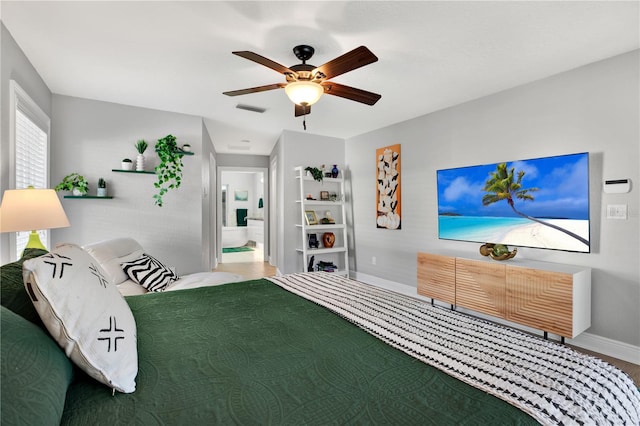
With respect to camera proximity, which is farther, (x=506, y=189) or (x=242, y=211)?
(x=242, y=211)

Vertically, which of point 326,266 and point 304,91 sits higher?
point 304,91

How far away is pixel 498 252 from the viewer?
3.19 meters

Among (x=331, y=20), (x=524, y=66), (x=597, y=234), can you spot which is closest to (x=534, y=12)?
(x=524, y=66)

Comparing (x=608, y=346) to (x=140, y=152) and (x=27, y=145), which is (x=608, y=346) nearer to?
(x=140, y=152)

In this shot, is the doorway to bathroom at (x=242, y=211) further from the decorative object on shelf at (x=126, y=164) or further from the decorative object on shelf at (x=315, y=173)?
the decorative object on shelf at (x=126, y=164)

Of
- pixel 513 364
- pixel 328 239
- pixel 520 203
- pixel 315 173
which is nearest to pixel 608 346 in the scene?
pixel 520 203

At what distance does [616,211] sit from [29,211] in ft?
14.5

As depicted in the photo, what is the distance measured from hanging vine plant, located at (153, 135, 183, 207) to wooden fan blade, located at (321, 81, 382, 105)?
2365 mm

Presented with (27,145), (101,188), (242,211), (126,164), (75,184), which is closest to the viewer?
(27,145)

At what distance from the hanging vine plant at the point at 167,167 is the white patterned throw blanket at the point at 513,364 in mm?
3207

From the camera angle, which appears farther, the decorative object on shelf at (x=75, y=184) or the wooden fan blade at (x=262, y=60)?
the decorative object on shelf at (x=75, y=184)

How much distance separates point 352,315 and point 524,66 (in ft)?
9.06

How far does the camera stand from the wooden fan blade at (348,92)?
2.46 metres

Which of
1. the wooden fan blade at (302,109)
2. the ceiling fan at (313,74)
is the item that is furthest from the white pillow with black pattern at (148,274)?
the wooden fan blade at (302,109)
